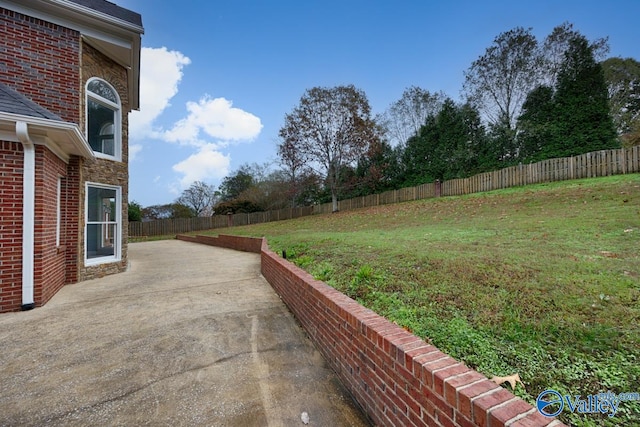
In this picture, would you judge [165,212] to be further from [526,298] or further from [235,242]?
[526,298]

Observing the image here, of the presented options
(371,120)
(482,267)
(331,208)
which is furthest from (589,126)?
(482,267)

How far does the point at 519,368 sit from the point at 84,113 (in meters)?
8.47

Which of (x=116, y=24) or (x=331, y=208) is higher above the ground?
(x=116, y=24)

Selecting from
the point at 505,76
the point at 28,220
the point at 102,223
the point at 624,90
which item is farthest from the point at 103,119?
the point at 624,90

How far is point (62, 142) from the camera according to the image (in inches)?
204

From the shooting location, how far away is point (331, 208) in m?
23.4

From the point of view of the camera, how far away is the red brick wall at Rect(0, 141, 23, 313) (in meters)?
4.25

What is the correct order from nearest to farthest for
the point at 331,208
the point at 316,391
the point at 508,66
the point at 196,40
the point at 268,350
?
1. the point at 316,391
2. the point at 268,350
3. the point at 196,40
4. the point at 508,66
5. the point at 331,208

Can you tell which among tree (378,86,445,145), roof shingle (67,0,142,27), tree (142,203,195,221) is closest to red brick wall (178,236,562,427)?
roof shingle (67,0,142,27)

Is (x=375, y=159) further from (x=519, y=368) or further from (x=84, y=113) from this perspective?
(x=519, y=368)

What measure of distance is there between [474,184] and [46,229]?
17212 mm

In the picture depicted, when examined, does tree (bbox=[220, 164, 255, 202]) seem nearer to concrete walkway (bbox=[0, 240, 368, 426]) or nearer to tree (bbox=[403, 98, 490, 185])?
tree (bbox=[403, 98, 490, 185])

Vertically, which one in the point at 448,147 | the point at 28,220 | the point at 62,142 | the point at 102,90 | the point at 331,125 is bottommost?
the point at 28,220

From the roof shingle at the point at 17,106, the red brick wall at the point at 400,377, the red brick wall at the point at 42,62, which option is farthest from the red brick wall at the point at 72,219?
the red brick wall at the point at 400,377
